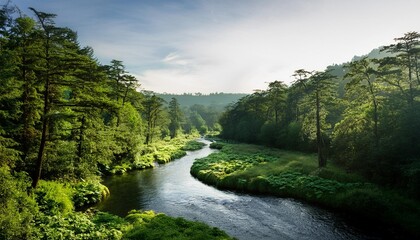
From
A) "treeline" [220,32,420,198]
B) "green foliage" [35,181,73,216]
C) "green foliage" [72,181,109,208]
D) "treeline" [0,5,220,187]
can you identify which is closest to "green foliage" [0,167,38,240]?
"treeline" [0,5,220,187]

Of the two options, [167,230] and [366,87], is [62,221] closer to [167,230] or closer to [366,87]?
[167,230]

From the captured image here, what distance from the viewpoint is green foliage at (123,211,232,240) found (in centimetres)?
1794

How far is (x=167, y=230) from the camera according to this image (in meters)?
18.8

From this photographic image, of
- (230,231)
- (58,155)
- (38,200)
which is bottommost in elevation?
(230,231)

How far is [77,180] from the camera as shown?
29.6 m

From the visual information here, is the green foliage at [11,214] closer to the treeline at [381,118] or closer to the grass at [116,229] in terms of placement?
the grass at [116,229]

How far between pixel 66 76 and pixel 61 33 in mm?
3217

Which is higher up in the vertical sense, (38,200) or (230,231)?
(38,200)

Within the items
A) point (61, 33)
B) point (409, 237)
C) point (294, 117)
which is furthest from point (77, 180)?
point (294, 117)

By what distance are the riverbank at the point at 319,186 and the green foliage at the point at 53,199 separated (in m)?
18.1

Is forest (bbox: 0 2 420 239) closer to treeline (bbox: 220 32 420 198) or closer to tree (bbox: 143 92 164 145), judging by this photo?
treeline (bbox: 220 32 420 198)

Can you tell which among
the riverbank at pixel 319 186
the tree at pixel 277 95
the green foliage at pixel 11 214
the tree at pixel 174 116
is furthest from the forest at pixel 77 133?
the tree at pixel 174 116

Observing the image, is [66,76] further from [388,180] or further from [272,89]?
[272,89]

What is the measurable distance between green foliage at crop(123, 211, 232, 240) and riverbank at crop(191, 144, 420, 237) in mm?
13333
